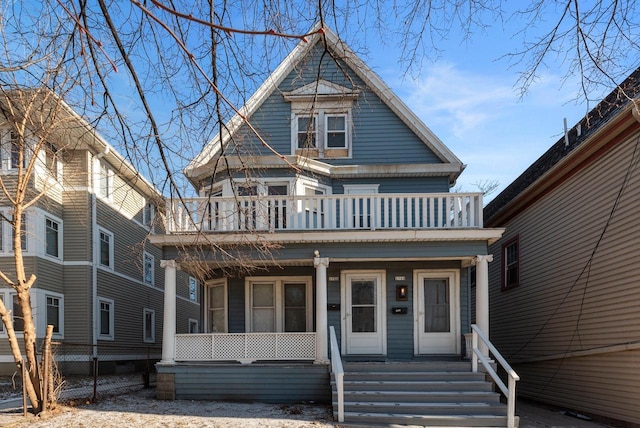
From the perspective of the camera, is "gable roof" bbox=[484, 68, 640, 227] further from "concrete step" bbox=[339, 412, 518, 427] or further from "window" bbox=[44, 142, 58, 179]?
"window" bbox=[44, 142, 58, 179]

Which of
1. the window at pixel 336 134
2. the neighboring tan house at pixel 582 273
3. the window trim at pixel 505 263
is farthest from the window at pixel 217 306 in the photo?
the window trim at pixel 505 263

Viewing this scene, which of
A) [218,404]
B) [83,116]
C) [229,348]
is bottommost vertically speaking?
[218,404]

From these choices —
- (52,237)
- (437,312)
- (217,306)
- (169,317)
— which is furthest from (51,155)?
(52,237)

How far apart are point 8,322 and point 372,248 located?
21.7ft

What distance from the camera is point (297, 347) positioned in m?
10.3

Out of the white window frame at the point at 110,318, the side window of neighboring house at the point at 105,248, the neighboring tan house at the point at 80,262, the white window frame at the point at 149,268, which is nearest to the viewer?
the neighboring tan house at the point at 80,262

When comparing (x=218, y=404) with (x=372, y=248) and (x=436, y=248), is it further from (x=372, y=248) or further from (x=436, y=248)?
(x=436, y=248)

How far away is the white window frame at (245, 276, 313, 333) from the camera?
1203 cm

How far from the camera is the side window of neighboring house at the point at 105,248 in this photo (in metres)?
16.8

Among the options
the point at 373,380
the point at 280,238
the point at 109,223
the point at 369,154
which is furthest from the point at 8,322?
the point at 109,223

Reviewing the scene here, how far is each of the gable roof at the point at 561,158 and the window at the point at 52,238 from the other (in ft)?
43.9

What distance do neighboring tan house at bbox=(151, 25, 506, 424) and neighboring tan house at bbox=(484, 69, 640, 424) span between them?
2012mm

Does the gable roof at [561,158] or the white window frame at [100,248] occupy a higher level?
the gable roof at [561,158]

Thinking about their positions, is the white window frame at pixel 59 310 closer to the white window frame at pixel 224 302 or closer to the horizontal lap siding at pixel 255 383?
the white window frame at pixel 224 302
